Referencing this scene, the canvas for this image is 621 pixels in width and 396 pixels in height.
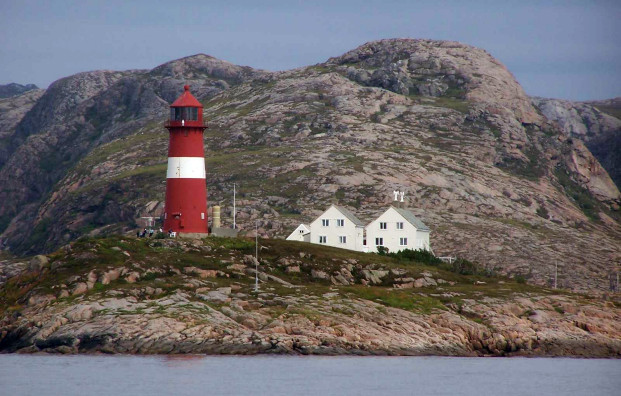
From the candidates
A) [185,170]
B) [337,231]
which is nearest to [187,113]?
[185,170]

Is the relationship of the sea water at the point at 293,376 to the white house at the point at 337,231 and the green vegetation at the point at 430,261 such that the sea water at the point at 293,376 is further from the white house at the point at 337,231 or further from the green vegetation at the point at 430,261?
the white house at the point at 337,231

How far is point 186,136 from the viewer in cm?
10425

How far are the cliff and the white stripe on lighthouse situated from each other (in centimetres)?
632

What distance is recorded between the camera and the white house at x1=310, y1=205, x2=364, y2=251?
12319cm

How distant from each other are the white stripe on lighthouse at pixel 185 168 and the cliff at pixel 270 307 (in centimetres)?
632

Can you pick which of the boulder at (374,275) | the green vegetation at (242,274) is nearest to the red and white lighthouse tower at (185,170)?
the green vegetation at (242,274)

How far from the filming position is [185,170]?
104 m

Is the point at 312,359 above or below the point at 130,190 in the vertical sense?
below

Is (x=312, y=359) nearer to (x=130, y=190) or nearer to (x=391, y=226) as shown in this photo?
(x=391, y=226)

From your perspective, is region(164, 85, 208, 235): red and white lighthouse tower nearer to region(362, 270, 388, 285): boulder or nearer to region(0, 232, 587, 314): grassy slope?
region(0, 232, 587, 314): grassy slope

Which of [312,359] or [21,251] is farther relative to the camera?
[21,251]

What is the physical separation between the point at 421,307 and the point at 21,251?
12097 cm

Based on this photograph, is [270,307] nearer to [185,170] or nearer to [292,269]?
[292,269]

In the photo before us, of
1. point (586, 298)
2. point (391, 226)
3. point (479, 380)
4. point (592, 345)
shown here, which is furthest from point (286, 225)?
point (479, 380)
